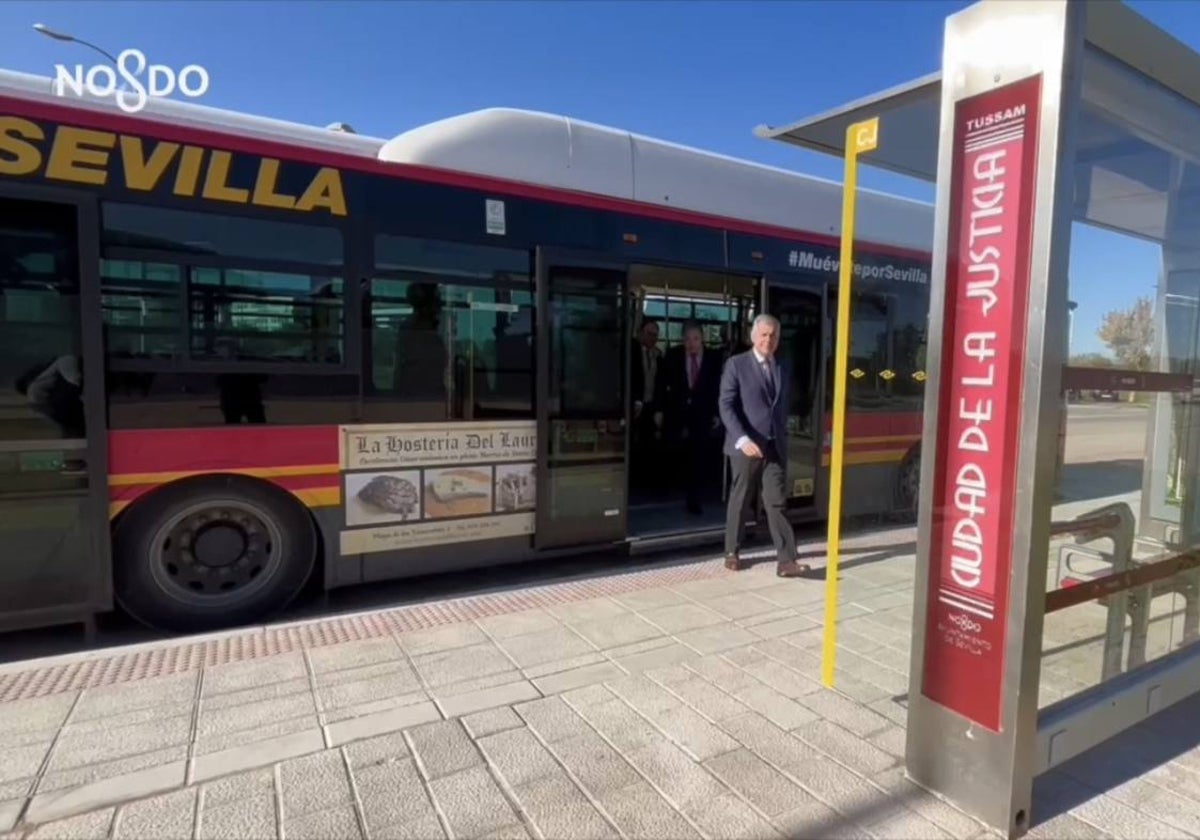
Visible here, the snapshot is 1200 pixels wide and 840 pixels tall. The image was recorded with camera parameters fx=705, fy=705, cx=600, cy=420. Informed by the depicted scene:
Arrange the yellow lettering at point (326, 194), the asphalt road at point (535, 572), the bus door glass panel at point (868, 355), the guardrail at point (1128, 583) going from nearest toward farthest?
the asphalt road at point (535, 572) < the guardrail at point (1128, 583) < the yellow lettering at point (326, 194) < the bus door glass panel at point (868, 355)

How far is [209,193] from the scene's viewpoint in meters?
3.91

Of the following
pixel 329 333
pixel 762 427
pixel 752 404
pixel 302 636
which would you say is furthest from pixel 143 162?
pixel 762 427

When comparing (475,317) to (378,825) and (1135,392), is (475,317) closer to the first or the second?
(378,825)

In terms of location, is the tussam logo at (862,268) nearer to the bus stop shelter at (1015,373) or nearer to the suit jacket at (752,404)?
the suit jacket at (752,404)

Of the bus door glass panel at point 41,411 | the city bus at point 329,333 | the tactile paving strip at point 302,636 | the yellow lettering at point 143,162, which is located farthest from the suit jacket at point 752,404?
the bus door glass panel at point 41,411

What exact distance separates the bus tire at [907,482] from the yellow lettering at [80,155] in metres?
6.09

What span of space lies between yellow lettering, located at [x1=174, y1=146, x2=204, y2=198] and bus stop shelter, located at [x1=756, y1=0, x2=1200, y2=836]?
336cm

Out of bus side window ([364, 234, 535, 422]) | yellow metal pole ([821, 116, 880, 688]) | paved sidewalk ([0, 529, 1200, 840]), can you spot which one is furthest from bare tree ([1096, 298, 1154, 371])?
bus side window ([364, 234, 535, 422])

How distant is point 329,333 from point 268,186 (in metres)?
0.89

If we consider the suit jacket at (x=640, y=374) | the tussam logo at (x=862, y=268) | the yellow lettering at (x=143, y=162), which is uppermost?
the yellow lettering at (x=143, y=162)

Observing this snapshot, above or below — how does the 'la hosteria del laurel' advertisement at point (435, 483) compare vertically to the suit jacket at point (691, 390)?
below

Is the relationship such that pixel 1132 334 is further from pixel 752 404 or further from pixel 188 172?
pixel 188 172

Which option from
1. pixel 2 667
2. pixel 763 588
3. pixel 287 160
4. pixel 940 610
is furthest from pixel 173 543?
pixel 940 610

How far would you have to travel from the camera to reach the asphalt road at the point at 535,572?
281 cm
